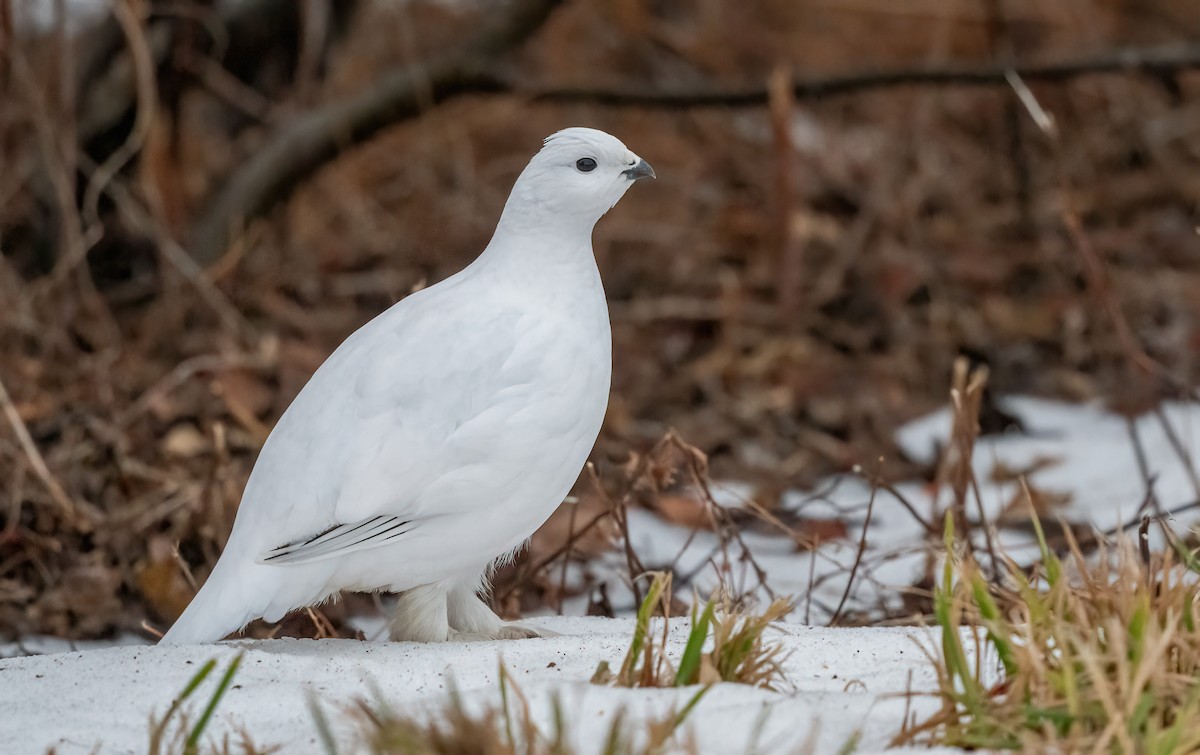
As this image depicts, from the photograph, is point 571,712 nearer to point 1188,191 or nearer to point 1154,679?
point 1154,679

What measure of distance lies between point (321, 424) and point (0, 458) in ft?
5.68

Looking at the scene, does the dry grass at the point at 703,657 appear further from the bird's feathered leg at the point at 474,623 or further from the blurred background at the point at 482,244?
the blurred background at the point at 482,244

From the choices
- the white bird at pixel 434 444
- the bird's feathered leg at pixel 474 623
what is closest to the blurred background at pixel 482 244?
the bird's feathered leg at pixel 474 623

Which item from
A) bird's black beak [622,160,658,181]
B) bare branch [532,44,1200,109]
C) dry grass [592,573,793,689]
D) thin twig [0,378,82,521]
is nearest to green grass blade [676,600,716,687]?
dry grass [592,573,793,689]

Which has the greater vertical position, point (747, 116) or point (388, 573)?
point (747, 116)

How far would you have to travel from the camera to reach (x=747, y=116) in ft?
27.1

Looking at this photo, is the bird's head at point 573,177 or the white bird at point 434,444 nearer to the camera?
the white bird at point 434,444

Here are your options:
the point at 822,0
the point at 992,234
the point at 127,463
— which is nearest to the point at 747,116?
the point at 822,0

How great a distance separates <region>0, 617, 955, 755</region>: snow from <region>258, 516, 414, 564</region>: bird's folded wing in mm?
160

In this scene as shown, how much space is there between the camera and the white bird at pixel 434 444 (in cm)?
248

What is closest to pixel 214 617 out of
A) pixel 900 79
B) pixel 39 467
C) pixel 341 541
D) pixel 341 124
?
pixel 341 541

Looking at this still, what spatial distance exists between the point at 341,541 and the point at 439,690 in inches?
13.0

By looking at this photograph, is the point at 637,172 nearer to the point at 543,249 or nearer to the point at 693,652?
the point at 543,249

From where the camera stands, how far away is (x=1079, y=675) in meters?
2.00
